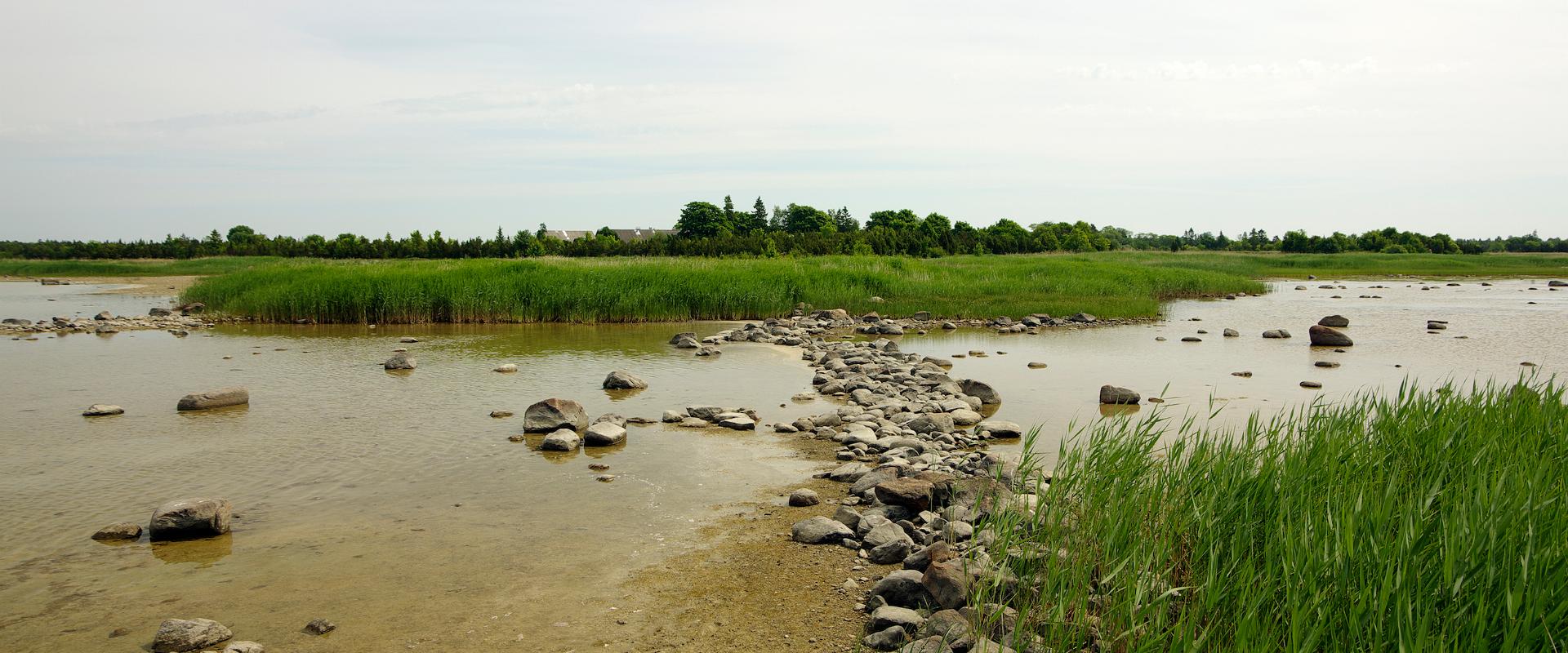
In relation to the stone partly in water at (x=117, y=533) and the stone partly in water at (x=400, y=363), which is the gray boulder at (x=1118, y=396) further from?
the stone partly in water at (x=400, y=363)

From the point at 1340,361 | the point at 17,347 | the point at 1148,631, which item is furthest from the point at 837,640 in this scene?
the point at 17,347

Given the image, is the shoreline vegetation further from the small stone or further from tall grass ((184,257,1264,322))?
the small stone

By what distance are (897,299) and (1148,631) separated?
1047 inches

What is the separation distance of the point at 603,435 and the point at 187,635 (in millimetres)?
5286

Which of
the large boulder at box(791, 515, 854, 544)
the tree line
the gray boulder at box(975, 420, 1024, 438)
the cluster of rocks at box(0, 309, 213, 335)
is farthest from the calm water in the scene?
the tree line

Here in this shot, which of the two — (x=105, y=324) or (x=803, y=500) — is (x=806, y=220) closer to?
Result: (x=105, y=324)

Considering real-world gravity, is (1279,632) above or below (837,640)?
above

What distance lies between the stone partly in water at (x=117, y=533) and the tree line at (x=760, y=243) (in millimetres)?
41150

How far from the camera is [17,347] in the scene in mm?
20266

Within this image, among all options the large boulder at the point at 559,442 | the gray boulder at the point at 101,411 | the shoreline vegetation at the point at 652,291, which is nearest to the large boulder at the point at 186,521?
the large boulder at the point at 559,442

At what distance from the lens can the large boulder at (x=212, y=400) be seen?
487 inches

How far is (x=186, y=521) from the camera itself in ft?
22.5

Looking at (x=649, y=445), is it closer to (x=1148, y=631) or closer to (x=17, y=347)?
(x=1148, y=631)

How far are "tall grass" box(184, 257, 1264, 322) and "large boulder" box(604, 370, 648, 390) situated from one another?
12.1 metres
